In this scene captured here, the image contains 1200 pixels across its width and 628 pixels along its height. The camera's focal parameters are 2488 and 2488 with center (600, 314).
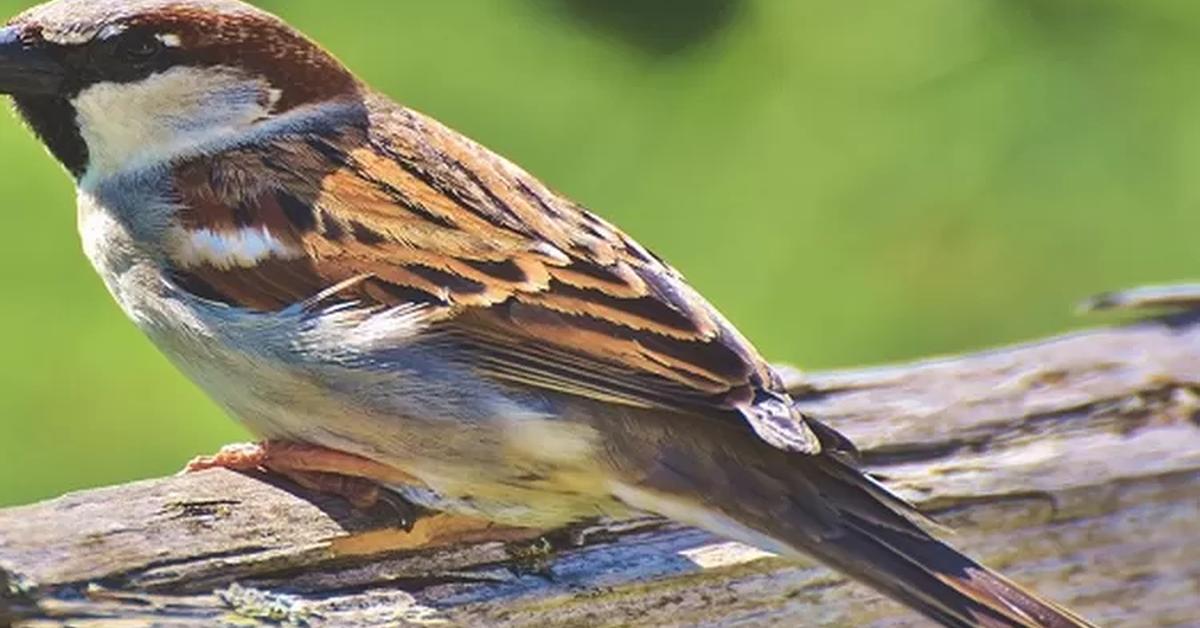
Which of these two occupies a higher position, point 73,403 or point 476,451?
point 73,403

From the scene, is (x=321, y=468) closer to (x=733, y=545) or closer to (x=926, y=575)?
(x=733, y=545)

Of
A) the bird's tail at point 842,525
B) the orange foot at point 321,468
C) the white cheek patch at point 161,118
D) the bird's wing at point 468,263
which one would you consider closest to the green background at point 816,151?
the white cheek patch at point 161,118

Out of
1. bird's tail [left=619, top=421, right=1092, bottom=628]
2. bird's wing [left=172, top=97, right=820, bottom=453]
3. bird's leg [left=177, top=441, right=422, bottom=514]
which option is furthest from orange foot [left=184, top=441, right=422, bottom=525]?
bird's tail [left=619, top=421, right=1092, bottom=628]

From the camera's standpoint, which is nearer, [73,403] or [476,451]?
[476,451]

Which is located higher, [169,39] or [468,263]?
[169,39]

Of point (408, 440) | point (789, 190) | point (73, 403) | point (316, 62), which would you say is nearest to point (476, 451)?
point (408, 440)

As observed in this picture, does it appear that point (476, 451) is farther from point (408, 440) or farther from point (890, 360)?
point (890, 360)

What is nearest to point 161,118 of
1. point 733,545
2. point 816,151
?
point 733,545
